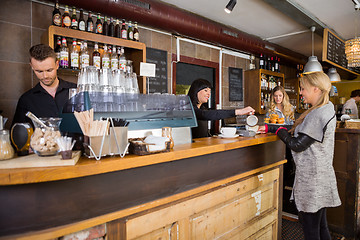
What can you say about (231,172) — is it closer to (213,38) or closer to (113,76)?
(113,76)

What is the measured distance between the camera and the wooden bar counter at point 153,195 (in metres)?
1.04

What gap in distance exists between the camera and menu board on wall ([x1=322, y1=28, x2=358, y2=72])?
14.4 feet

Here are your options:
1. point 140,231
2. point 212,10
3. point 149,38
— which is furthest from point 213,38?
point 140,231

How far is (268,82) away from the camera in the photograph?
226 inches

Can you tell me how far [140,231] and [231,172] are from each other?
34.4 inches

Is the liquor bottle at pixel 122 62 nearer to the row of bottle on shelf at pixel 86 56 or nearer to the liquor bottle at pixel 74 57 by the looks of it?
the row of bottle on shelf at pixel 86 56

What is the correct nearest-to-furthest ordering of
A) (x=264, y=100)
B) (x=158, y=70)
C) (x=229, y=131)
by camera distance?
(x=229, y=131), (x=158, y=70), (x=264, y=100)

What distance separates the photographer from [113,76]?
1754mm

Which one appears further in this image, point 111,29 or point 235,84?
point 235,84

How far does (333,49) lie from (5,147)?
17.3ft

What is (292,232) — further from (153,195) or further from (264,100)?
(264,100)

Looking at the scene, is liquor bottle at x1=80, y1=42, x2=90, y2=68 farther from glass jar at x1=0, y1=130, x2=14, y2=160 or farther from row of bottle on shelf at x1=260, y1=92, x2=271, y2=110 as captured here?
row of bottle on shelf at x1=260, y1=92, x2=271, y2=110

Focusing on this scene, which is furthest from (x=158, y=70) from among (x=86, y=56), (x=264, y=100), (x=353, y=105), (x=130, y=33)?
(x=353, y=105)

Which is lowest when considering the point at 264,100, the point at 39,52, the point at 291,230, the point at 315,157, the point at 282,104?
the point at 291,230
